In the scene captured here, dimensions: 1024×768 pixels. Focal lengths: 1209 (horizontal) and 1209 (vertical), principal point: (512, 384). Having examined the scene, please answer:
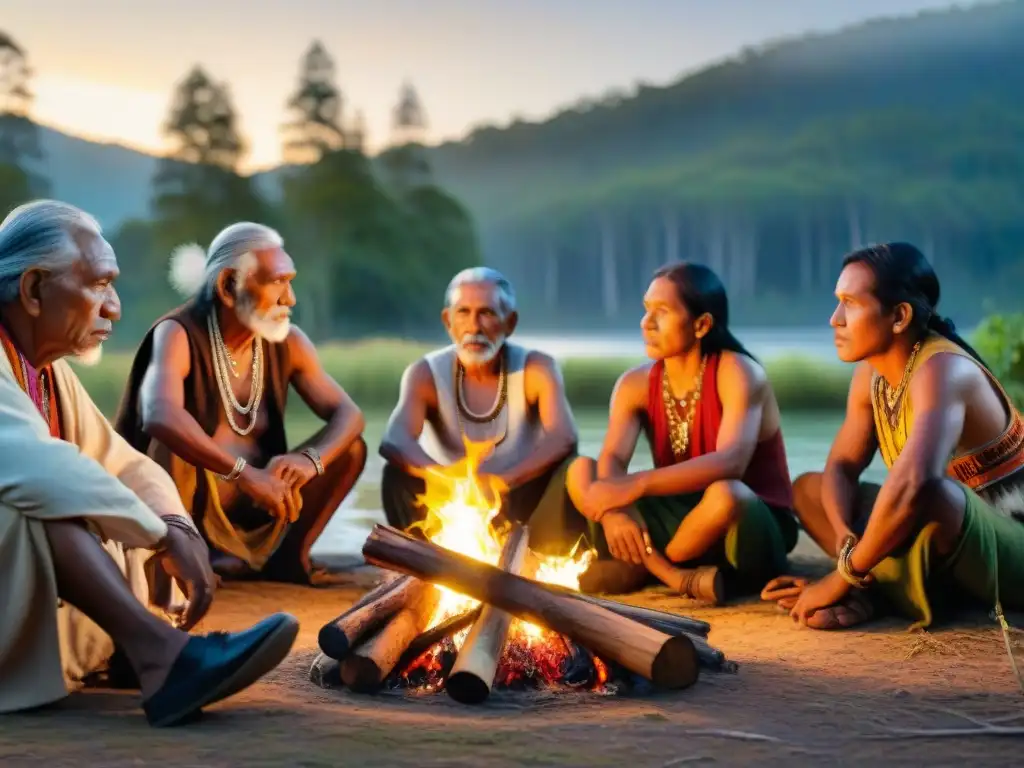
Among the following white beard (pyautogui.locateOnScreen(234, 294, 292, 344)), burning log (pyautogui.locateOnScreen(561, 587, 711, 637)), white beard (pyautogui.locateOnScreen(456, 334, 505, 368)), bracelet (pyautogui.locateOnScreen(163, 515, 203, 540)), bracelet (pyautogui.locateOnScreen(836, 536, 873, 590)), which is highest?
white beard (pyautogui.locateOnScreen(234, 294, 292, 344))

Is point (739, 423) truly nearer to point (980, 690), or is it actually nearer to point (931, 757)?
point (980, 690)

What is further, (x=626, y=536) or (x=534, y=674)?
(x=626, y=536)

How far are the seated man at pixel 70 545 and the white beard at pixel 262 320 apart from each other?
5.88 ft

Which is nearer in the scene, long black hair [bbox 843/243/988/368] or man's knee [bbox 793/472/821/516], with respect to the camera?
long black hair [bbox 843/243/988/368]

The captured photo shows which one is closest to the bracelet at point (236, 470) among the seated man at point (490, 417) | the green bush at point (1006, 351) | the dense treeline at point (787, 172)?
the seated man at point (490, 417)

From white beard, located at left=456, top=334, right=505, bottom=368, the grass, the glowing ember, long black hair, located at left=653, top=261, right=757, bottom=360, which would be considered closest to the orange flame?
the glowing ember

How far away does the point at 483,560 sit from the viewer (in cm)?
421

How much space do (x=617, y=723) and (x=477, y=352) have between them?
2.71 m

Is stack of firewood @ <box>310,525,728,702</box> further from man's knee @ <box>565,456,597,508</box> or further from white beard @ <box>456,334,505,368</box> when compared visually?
white beard @ <box>456,334,505,368</box>

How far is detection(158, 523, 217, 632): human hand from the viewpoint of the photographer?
345 centimetres

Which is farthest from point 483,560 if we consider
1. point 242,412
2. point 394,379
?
point 394,379

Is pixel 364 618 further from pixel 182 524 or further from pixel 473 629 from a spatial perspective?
pixel 182 524

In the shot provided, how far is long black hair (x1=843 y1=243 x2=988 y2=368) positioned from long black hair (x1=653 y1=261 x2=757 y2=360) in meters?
0.83

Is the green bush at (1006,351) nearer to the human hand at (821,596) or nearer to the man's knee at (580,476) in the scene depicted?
the man's knee at (580,476)
